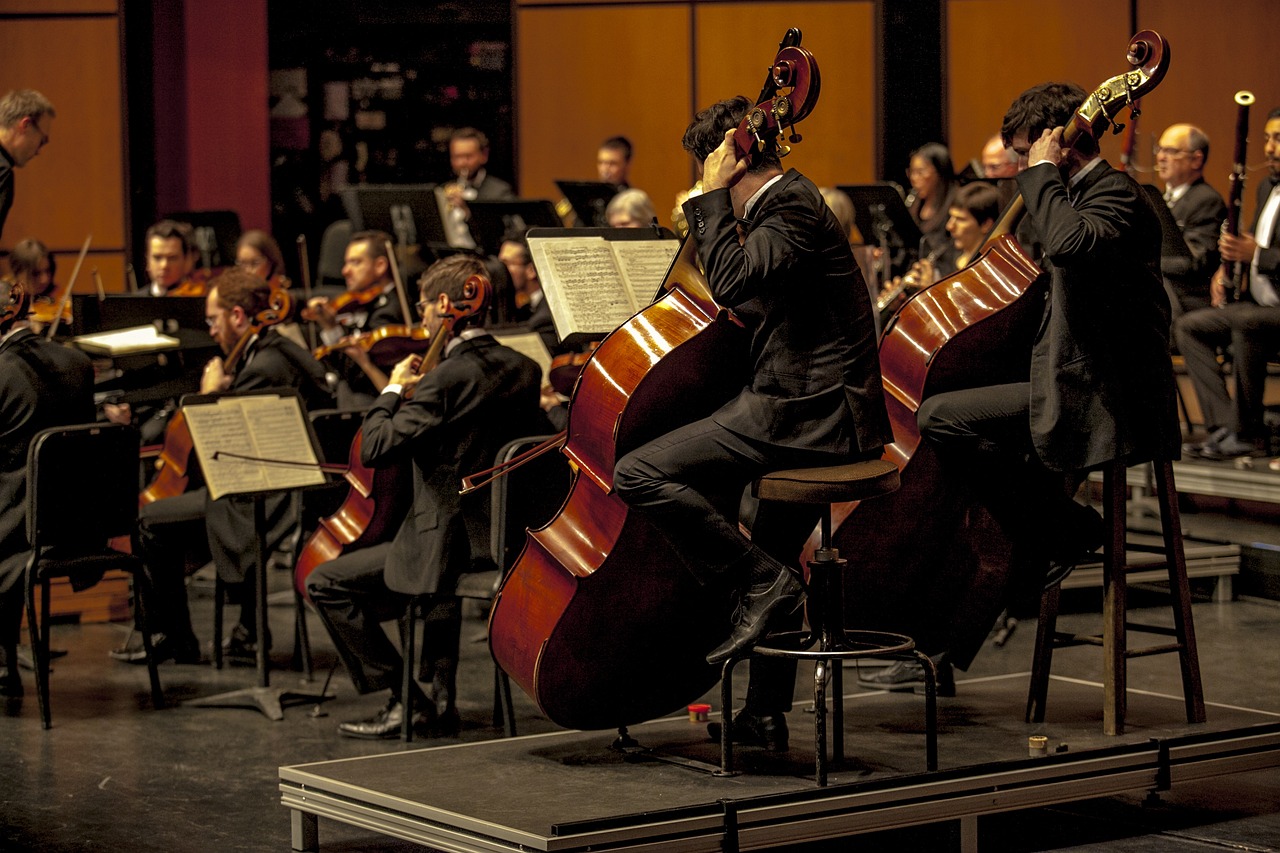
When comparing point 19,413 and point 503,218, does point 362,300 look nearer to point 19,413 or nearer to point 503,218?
point 503,218

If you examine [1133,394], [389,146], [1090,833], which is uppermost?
[389,146]

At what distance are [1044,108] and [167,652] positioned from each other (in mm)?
3526

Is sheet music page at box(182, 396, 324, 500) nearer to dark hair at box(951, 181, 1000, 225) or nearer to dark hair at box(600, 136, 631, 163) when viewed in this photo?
dark hair at box(951, 181, 1000, 225)

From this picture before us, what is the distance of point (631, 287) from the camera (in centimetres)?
423

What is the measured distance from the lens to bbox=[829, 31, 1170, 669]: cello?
4.09m

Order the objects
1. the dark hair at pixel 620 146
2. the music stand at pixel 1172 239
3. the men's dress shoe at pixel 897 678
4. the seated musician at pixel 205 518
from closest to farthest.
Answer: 1. the men's dress shoe at pixel 897 678
2. the seated musician at pixel 205 518
3. the music stand at pixel 1172 239
4. the dark hair at pixel 620 146

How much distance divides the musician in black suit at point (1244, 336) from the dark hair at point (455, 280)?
11.1 feet

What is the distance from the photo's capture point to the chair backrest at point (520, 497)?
461cm

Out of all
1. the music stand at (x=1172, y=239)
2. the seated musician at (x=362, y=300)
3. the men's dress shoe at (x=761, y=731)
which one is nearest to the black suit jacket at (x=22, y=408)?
the seated musician at (x=362, y=300)

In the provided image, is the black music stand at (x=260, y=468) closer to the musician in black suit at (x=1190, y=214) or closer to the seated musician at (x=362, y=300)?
the seated musician at (x=362, y=300)

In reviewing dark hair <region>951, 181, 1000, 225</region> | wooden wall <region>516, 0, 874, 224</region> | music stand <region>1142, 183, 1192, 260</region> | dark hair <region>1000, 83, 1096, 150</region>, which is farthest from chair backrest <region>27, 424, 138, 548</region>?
wooden wall <region>516, 0, 874, 224</region>

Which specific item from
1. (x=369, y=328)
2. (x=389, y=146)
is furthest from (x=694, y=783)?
(x=389, y=146)

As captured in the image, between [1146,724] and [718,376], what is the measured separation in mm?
1350

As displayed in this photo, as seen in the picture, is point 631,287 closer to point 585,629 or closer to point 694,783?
point 585,629
